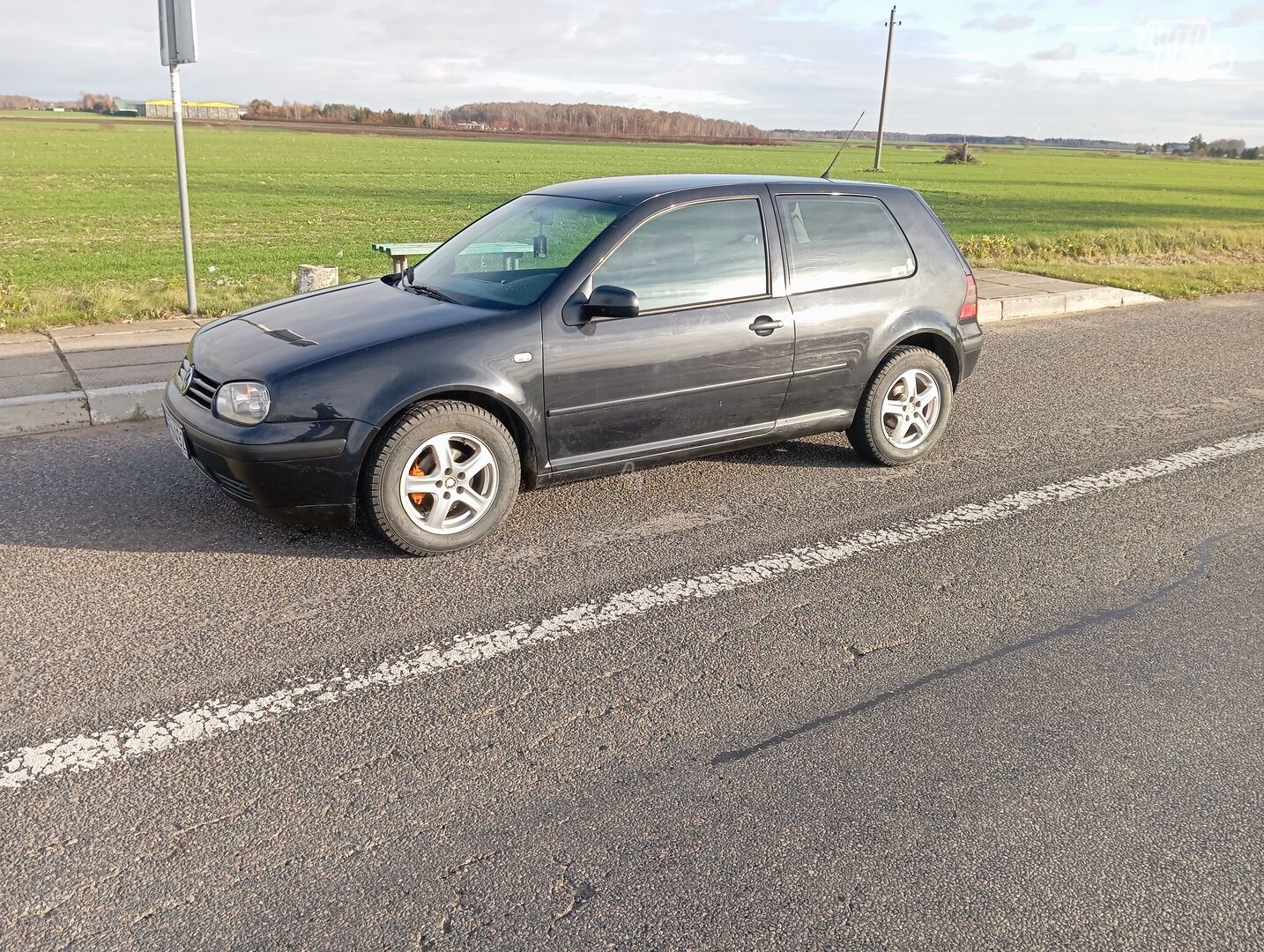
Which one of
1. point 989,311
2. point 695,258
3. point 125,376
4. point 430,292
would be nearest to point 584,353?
point 695,258

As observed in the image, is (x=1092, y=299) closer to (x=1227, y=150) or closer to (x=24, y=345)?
(x=24, y=345)

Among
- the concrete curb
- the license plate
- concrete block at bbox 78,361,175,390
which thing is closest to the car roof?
the license plate

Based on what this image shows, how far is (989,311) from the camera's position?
430 inches

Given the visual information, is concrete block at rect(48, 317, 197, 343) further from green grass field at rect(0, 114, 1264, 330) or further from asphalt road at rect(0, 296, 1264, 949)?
asphalt road at rect(0, 296, 1264, 949)

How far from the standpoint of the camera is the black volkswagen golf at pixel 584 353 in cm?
450

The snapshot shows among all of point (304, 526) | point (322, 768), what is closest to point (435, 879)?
point (322, 768)


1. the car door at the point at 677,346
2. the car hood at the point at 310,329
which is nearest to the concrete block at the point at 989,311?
the car door at the point at 677,346

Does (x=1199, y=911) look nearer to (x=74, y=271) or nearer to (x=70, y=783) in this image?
(x=70, y=783)

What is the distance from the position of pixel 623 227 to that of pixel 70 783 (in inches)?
128

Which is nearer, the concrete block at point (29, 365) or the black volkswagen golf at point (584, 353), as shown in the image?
the black volkswagen golf at point (584, 353)

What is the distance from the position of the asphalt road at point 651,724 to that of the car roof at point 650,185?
1.49 m

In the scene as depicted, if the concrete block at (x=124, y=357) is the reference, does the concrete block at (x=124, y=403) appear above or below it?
below

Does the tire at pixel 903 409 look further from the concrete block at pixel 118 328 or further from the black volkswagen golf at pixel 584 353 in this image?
the concrete block at pixel 118 328

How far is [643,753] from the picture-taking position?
3232mm
